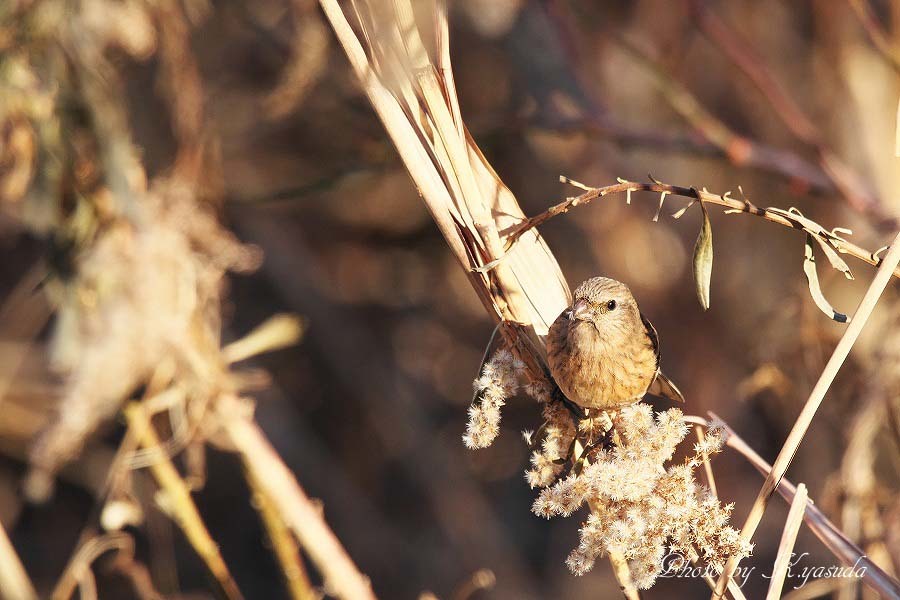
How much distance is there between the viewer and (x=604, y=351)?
5.18 feet

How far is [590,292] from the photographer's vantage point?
5.40ft

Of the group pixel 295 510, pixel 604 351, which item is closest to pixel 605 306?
pixel 604 351

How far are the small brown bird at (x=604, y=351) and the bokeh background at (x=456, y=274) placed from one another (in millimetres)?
1434

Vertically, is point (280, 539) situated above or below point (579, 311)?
below

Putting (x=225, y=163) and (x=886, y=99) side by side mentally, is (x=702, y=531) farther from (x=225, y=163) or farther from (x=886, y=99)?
(x=225, y=163)

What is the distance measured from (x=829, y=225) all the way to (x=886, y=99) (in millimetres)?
534

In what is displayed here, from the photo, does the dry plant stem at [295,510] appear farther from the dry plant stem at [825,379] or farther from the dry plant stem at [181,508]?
the dry plant stem at [825,379]

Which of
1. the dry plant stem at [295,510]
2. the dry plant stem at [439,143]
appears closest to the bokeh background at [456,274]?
the dry plant stem at [295,510]

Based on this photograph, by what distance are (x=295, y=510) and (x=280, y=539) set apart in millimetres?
74

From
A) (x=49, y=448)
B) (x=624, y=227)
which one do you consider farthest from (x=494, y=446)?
(x=49, y=448)

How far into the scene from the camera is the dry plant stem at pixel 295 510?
1735 mm

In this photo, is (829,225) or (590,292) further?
Answer: (829,225)

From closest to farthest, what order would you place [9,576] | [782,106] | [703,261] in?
[703,261], [9,576], [782,106]

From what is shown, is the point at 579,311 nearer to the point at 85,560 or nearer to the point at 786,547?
the point at 786,547
